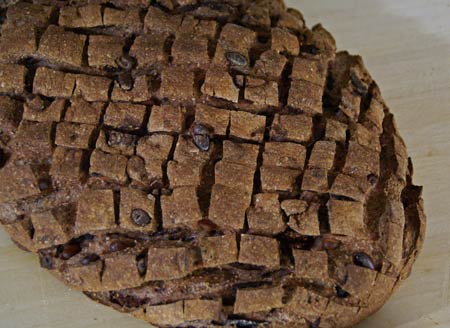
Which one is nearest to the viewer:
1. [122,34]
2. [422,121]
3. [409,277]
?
[122,34]

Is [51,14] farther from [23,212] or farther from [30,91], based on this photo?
[23,212]

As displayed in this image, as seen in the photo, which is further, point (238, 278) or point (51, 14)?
point (51, 14)

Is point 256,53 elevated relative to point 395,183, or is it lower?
elevated

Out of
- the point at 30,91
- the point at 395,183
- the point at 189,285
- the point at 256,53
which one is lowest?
the point at 189,285

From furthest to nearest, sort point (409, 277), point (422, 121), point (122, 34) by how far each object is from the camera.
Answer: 1. point (422, 121)
2. point (409, 277)
3. point (122, 34)

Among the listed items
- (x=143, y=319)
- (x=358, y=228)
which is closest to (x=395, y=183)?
(x=358, y=228)

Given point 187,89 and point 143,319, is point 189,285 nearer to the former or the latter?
point 143,319

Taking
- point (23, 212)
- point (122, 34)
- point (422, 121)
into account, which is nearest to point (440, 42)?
point (422, 121)
